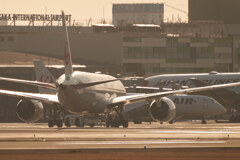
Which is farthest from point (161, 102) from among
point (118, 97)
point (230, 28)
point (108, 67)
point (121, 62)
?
point (230, 28)

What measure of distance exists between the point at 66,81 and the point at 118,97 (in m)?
11.8

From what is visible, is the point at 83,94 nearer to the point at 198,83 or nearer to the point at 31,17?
the point at 198,83

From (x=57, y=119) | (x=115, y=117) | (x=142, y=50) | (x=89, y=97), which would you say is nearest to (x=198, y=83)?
(x=115, y=117)

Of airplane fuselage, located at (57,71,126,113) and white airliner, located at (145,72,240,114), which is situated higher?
airplane fuselage, located at (57,71,126,113)

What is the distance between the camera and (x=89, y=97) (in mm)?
64562

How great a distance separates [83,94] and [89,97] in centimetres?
135

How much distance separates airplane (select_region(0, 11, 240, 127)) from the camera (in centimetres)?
6072

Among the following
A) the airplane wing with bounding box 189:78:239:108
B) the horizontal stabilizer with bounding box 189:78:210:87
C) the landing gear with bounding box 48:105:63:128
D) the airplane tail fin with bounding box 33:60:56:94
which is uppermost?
the airplane tail fin with bounding box 33:60:56:94

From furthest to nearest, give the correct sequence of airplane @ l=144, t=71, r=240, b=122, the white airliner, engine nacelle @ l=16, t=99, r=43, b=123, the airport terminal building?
the airport terminal building → the white airliner → airplane @ l=144, t=71, r=240, b=122 → engine nacelle @ l=16, t=99, r=43, b=123

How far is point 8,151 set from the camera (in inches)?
1119

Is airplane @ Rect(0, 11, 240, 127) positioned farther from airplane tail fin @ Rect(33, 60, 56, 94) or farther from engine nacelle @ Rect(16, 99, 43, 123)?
airplane tail fin @ Rect(33, 60, 56, 94)

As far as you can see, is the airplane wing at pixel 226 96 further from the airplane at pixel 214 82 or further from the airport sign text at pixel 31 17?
the airport sign text at pixel 31 17

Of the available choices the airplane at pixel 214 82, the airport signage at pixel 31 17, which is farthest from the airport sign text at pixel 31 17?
the airplane at pixel 214 82

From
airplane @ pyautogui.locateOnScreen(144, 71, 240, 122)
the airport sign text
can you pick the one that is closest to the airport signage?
the airport sign text
